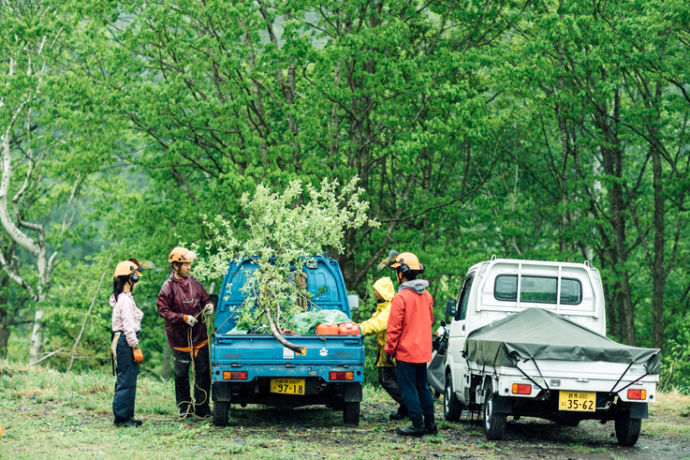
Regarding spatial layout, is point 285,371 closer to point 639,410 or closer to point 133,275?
point 133,275

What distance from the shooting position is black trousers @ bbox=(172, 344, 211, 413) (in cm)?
1088

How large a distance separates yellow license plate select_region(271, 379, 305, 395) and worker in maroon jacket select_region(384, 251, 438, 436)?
1099 millimetres

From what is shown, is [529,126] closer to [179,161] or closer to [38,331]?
[179,161]

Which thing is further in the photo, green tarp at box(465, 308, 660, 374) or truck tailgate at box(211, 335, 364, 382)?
truck tailgate at box(211, 335, 364, 382)

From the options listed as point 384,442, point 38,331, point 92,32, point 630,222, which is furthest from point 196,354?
point 630,222

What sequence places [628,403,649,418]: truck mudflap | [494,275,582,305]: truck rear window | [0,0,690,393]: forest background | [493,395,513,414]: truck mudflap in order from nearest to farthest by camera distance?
[628,403,649,418]: truck mudflap, [493,395,513,414]: truck mudflap, [494,275,582,305]: truck rear window, [0,0,690,393]: forest background

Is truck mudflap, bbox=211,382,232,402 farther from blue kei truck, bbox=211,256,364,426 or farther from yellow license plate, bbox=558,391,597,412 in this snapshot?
yellow license plate, bbox=558,391,597,412

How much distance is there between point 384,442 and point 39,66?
21413 mm

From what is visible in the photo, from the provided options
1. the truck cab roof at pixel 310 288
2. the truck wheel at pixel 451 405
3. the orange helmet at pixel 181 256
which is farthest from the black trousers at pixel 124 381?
the truck wheel at pixel 451 405

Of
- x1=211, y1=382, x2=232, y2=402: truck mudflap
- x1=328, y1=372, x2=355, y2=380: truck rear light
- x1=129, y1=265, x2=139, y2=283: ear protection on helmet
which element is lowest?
x1=211, y1=382, x2=232, y2=402: truck mudflap

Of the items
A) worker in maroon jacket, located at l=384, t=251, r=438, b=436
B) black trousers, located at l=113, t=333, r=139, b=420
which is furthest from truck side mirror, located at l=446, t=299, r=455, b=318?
black trousers, located at l=113, t=333, r=139, b=420

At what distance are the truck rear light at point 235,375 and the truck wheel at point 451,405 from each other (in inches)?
126

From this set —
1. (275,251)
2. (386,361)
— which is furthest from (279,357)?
(386,361)

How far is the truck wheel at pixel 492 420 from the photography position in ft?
31.2
